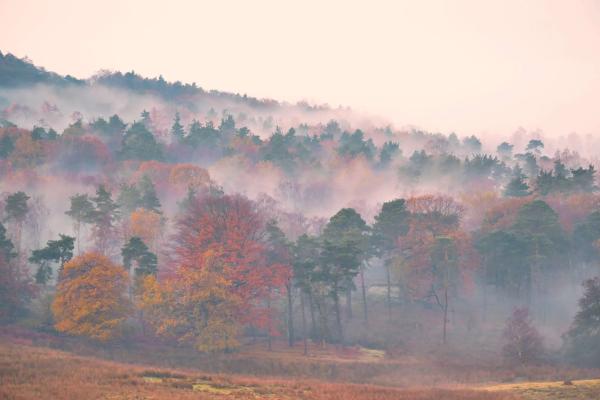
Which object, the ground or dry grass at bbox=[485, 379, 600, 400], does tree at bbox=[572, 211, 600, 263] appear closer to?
dry grass at bbox=[485, 379, 600, 400]

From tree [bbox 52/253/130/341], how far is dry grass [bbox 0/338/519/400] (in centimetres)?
1047

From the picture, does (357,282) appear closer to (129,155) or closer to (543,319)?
(543,319)

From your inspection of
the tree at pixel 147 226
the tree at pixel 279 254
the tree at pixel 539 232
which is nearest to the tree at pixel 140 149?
the tree at pixel 147 226

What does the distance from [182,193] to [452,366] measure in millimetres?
78244

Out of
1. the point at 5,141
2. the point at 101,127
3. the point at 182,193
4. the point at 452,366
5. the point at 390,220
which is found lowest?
the point at 452,366

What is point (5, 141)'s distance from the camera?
12494cm

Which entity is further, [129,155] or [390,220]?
[129,155]

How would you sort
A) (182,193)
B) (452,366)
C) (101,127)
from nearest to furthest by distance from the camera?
(452,366) < (182,193) < (101,127)

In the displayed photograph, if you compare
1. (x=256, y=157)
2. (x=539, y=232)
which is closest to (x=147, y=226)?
(x=539, y=232)

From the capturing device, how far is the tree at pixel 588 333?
54188 mm

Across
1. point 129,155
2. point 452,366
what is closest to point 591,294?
point 452,366

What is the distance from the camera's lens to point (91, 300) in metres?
55.2

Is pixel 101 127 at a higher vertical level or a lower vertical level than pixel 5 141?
higher

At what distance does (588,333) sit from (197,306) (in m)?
40.2
